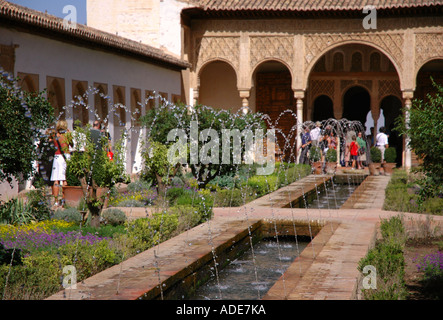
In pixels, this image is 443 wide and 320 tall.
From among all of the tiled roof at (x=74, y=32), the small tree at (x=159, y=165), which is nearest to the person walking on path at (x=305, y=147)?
the tiled roof at (x=74, y=32)

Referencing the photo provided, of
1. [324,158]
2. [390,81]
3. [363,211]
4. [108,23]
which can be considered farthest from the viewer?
[390,81]

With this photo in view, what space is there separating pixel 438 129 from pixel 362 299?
5.13 ft

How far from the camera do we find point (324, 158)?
752 inches

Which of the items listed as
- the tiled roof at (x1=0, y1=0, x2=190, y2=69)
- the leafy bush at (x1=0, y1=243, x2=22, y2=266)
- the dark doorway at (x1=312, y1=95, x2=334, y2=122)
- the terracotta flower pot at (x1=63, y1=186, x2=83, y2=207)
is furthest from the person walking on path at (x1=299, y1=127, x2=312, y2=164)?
the leafy bush at (x1=0, y1=243, x2=22, y2=266)

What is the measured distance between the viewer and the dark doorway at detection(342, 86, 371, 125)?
87.1 feet

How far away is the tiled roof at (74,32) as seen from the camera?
11.6m

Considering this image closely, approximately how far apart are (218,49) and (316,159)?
4.79m

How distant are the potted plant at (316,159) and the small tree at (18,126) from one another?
515 inches

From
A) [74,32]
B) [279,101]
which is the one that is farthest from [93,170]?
[279,101]

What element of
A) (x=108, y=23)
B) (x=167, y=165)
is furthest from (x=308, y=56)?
(x=167, y=165)

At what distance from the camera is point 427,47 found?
19.3 meters

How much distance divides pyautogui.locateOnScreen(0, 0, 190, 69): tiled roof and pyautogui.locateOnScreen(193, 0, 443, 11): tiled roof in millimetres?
2288

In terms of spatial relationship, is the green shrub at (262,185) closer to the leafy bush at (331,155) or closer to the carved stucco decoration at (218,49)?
the leafy bush at (331,155)

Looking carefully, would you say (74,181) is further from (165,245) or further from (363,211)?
(363,211)
